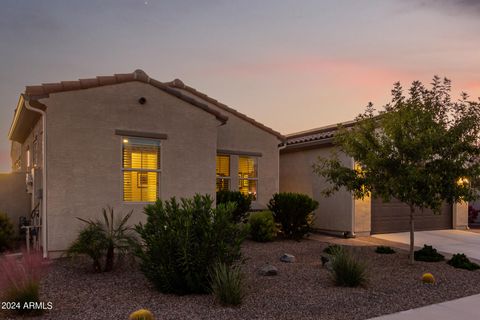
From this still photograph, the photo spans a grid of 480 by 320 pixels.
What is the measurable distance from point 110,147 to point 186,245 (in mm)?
4566

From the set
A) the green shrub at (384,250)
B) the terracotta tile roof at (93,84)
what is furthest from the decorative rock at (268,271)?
the terracotta tile roof at (93,84)

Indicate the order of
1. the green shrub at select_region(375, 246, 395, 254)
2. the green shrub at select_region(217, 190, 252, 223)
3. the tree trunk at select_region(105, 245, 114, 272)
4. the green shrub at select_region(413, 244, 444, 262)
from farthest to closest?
1. the green shrub at select_region(217, 190, 252, 223)
2. the green shrub at select_region(375, 246, 395, 254)
3. the green shrub at select_region(413, 244, 444, 262)
4. the tree trunk at select_region(105, 245, 114, 272)

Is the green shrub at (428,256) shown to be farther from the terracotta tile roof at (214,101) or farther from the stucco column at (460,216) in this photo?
the stucco column at (460,216)

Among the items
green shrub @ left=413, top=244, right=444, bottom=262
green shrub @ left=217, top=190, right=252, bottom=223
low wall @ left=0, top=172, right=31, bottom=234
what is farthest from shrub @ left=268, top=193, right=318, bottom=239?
low wall @ left=0, top=172, right=31, bottom=234

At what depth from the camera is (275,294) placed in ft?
22.4

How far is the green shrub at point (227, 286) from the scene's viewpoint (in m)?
→ 6.03

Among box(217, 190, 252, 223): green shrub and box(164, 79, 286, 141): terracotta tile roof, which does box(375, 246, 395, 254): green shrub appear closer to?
box(217, 190, 252, 223): green shrub

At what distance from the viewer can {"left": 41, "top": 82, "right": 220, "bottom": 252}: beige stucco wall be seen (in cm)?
952

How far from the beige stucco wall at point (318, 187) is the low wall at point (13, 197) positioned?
951 cm

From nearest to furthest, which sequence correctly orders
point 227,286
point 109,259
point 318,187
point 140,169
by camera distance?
point 227,286
point 109,259
point 140,169
point 318,187

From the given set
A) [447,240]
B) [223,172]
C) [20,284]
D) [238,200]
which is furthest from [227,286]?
[447,240]

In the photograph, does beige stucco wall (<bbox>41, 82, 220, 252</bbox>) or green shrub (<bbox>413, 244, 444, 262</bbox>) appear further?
green shrub (<bbox>413, 244, 444, 262</bbox>)

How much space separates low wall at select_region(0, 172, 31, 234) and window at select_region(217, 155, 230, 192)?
19.9 feet

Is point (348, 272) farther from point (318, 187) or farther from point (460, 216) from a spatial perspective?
point (460, 216)
